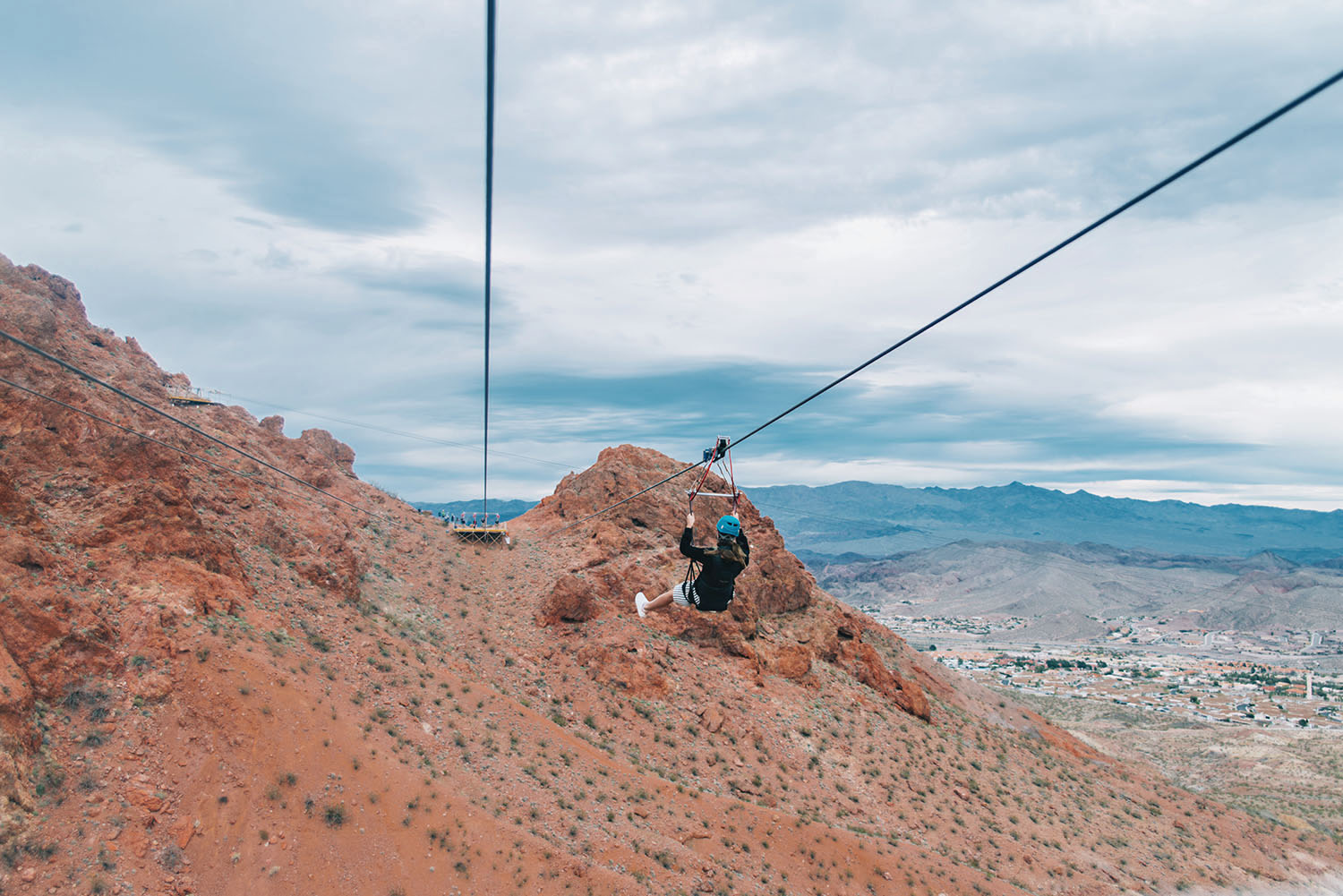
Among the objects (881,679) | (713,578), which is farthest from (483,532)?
(713,578)

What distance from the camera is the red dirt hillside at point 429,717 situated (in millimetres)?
16844

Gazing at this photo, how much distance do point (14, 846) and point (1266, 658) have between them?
25858cm

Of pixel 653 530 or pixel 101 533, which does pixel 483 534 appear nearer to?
pixel 653 530

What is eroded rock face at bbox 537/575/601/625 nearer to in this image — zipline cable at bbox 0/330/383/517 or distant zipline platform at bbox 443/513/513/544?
distant zipline platform at bbox 443/513/513/544

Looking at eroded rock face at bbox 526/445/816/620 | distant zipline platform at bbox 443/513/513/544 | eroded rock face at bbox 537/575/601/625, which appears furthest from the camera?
distant zipline platform at bbox 443/513/513/544

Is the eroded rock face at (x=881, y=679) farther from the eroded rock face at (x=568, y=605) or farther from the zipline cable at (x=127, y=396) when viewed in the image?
the zipline cable at (x=127, y=396)

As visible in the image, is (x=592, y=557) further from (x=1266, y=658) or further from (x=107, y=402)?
(x=1266, y=658)

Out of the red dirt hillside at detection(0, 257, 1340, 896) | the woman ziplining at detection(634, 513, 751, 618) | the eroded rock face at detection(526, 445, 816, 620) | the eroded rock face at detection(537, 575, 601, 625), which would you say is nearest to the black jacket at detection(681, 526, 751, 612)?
the woman ziplining at detection(634, 513, 751, 618)

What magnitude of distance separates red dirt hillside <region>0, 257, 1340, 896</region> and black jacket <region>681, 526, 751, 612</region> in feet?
33.3

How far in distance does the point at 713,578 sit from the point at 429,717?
14.6 metres

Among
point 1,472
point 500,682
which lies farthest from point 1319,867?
point 1,472

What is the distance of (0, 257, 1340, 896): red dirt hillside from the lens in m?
16.8

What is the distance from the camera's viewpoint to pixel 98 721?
16891 millimetres

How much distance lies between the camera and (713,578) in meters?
14.7
